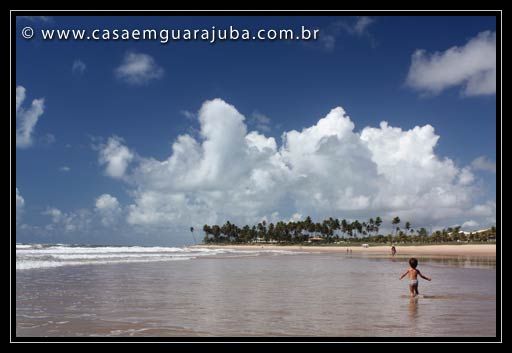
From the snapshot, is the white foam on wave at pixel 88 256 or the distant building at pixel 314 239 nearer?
the white foam on wave at pixel 88 256

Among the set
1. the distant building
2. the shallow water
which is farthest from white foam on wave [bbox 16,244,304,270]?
the distant building

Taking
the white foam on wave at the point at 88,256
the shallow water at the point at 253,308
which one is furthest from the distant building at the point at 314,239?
the shallow water at the point at 253,308

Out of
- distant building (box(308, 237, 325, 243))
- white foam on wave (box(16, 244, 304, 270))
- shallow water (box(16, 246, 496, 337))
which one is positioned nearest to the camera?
shallow water (box(16, 246, 496, 337))

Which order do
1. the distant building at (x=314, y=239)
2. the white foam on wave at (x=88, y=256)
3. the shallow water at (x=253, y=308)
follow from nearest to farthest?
1. the shallow water at (x=253, y=308)
2. the white foam on wave at (x=88, y=256)
3. the distant building at (x=314, y=239)

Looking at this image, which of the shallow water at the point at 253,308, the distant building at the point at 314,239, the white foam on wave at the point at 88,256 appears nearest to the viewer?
the shallow water at the point at 253,308

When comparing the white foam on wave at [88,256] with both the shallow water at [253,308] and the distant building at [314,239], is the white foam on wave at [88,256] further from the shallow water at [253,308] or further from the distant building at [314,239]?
the distant building at [314,239]

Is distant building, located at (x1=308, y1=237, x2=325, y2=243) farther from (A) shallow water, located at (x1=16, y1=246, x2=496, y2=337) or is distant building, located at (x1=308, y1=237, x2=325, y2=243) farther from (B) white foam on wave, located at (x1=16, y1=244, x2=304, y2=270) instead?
(A) shallow water, located at (x1=16, y1=246, x2=496, y2=337)

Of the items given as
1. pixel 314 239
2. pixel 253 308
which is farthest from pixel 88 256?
pixel 314 239

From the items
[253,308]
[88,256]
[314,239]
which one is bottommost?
[314,239]

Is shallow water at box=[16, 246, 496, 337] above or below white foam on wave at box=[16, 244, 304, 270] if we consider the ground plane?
above

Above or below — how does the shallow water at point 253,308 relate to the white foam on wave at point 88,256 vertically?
above

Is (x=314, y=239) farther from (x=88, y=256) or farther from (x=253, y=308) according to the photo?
(x=253, y=308)

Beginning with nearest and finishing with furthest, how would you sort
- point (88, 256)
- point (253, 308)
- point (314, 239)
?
point (253, 308), point (88, 256), point (314, 239)
